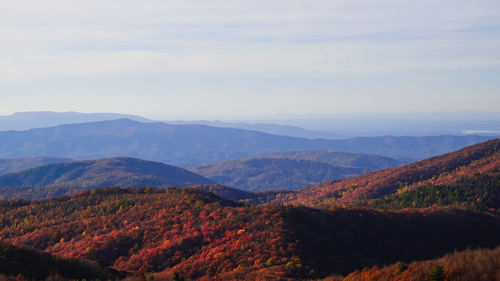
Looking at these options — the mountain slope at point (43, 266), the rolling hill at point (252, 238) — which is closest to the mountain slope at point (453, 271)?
the rolling hill at point (252, 238)

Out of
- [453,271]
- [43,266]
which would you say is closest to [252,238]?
[43,266]

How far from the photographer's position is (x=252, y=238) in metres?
59.2

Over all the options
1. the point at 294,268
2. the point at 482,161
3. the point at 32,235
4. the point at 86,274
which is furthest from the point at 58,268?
the point at 482,161

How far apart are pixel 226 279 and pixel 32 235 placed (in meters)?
57.3

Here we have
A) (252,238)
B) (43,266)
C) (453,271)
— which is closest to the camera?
(453,271)

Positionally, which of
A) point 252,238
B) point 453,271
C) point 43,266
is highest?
point 453,271

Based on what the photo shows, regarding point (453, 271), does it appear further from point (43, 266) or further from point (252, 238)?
point (252, 238)

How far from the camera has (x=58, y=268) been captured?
3425 centimetres

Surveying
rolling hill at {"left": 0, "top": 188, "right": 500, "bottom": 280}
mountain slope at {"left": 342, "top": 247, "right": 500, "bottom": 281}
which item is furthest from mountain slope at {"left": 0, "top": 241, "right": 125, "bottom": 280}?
mountain slope at {"left": 342, "top": 247, "right": 500, "bottom": 281}

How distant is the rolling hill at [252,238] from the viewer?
51.8 meters

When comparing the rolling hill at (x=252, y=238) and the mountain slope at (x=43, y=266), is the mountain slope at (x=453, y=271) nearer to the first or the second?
the rolling hill at (x=252, y=238)

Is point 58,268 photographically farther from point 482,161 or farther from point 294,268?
point 482,161

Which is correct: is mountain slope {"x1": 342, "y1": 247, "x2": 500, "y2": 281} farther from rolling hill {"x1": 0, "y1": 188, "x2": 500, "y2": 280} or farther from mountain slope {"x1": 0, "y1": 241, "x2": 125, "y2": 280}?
mountain slope {"x1": 0, "y1": 241, "x2": 125, "y2": 280}

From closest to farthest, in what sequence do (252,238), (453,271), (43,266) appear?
(453,271)
(43,266)
(252,238)
